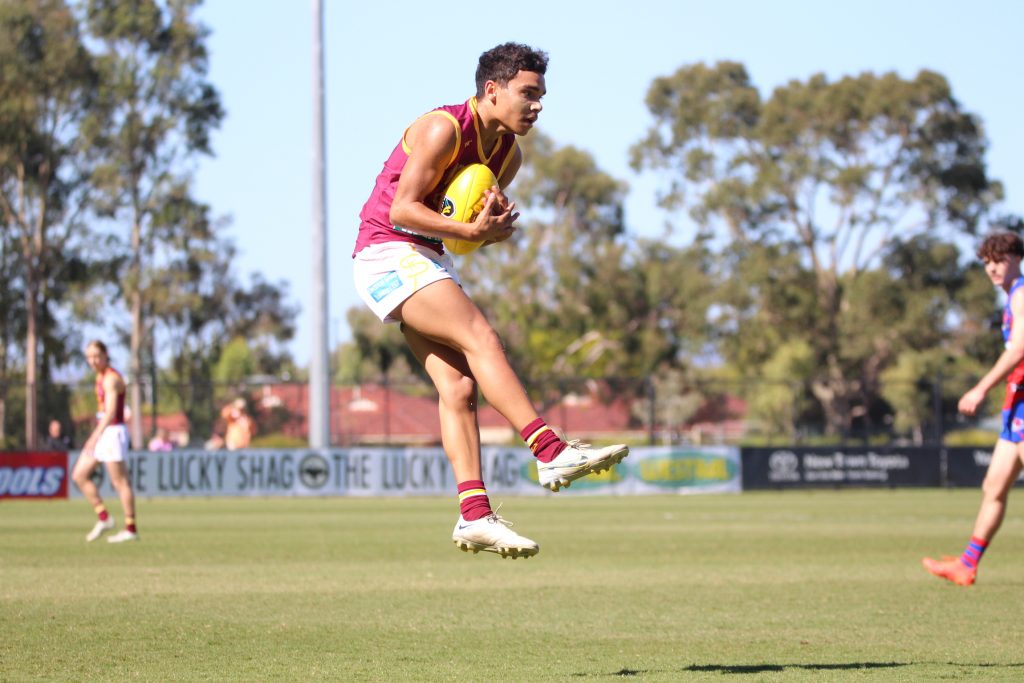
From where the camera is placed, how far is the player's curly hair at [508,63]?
6.20 m

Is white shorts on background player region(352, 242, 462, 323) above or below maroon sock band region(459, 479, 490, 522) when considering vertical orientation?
above

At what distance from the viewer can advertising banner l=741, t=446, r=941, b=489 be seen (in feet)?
102

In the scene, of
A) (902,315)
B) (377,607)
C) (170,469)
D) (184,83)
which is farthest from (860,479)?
(184,83)

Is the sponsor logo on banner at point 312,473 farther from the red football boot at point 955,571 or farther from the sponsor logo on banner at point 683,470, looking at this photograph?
the red football boot at point 955,571

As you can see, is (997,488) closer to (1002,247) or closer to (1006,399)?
(1006,399)

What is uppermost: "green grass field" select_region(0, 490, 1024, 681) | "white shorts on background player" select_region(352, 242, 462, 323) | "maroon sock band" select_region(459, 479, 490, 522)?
"white shorts on background player" select_region(352, 242, 462, 323)

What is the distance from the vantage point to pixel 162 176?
1976 inches

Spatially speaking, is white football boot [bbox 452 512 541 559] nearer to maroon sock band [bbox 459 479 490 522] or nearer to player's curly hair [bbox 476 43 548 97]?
maroon sock band [bbox 459 479 490 522]

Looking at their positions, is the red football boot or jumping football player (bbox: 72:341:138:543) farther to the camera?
jumping football player (bbox: 72:341:138:543)

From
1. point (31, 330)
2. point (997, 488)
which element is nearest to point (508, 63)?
point (997, 488)

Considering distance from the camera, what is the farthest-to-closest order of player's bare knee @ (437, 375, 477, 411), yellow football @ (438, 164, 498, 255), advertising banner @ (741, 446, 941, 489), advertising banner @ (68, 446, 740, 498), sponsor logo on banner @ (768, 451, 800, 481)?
sponsor logo on banner @ (768, 451, 800, 481), advertising banner @ (741, 446, 941, 489), advertising banner @ (68, 446, 740, 498), player's bare knee @ (437, 375, 477, 411), yellow football @ (438, 164, 498, 255)

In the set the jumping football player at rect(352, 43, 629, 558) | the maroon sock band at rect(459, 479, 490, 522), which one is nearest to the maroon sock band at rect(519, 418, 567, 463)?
the jumping football player at rect(352, 43, 629, 558)

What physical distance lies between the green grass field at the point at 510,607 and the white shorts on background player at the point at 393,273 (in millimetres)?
1693

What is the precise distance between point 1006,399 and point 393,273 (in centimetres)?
497
